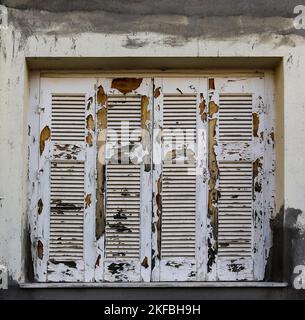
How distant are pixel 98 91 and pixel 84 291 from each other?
1.78 m

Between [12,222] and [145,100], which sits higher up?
[145,100]

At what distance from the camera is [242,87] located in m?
6.84

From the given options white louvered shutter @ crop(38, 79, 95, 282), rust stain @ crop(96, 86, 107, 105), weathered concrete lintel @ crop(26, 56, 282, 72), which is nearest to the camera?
weathered concrete lintel @ crop(26, 56, 282, 72)

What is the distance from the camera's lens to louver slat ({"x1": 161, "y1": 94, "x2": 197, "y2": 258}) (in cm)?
673

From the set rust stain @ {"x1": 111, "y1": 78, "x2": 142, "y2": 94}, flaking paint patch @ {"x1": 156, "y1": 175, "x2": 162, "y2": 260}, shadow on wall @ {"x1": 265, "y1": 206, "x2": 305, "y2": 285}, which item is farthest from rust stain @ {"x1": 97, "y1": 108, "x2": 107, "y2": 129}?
shadow on wall @ {"x1": 265, "y1": 206, "x2": 305, "y2": 285}

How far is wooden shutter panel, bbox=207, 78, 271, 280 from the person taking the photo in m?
6.73

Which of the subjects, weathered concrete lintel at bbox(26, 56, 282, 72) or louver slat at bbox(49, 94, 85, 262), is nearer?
weathered concrete lintel at bbox(26, 56, 282, 72)

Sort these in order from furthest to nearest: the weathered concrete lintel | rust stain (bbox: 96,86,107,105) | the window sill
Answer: rust stain (bbox: 96,86,107,105)
the weathered concrete lintel
the window sill

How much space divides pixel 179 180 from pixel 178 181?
0.01 metres

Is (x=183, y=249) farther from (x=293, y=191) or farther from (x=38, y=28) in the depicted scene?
(x=38, y=28)

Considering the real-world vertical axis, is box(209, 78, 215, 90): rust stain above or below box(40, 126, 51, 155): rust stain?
above

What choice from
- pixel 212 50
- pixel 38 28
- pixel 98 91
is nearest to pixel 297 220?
pixel 212 50

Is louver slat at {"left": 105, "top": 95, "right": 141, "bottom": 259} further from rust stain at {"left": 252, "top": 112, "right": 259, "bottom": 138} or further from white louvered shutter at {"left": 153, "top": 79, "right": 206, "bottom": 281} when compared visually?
rust stain at {"left": 252, "top": 112, "right": 259, "bottom": 138}

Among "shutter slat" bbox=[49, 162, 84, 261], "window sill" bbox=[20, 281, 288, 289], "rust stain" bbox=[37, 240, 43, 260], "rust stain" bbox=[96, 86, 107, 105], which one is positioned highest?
"rust stain" bbox=[96, 86, 107, 105]
